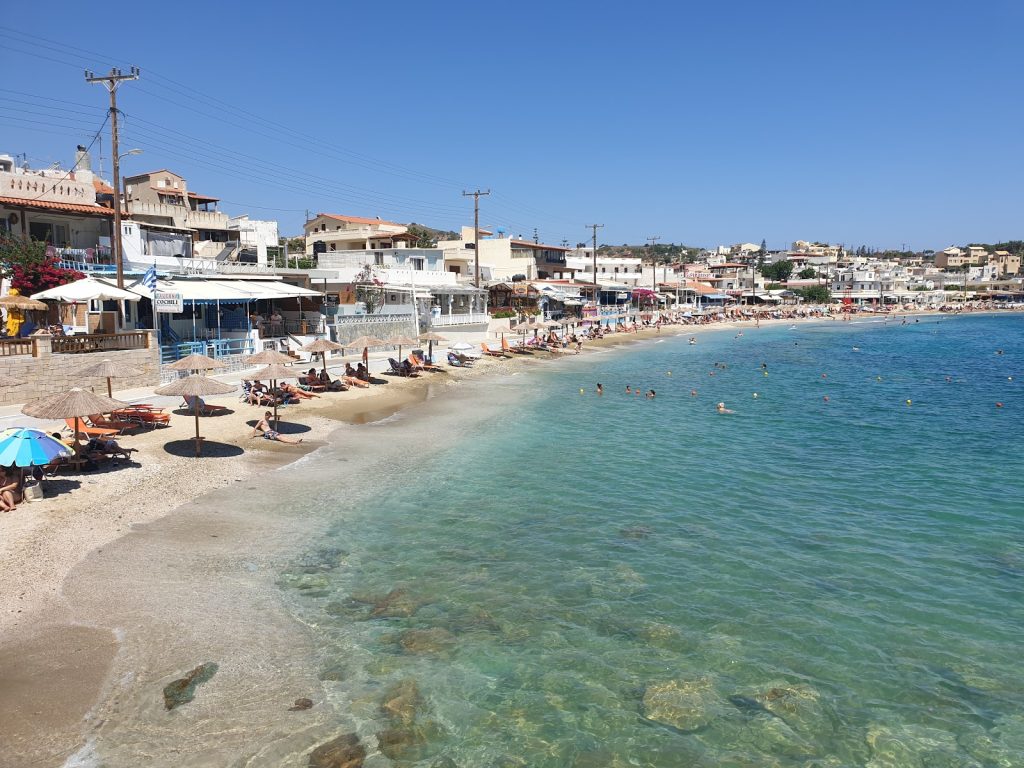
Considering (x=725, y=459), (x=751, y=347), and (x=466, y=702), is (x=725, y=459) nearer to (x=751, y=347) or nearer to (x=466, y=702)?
(x=466, y=702)

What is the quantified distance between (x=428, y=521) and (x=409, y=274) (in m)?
37.3

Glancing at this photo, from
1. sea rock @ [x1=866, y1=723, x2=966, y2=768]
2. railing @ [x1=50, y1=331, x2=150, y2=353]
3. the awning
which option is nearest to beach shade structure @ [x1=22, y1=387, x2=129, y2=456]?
railing @ [x1=50, y1=331, x2=150, y2=353]

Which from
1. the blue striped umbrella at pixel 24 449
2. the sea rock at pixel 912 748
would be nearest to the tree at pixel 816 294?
the sea rock at pixel 912 748

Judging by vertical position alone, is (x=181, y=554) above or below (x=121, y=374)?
below

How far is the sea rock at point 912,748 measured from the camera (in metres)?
7.58

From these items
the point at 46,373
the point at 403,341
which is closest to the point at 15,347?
the point at 46,373

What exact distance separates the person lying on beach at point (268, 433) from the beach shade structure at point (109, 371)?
168 inches

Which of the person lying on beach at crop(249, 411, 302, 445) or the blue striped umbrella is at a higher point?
the blue striped umbrella

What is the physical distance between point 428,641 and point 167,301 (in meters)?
21.4

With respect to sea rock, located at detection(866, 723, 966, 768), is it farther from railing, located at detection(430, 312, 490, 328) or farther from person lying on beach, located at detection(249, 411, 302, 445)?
railing, located at detection(430, 312, 490, 328)

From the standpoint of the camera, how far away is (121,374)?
2314cm

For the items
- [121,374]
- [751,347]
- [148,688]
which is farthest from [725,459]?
[751,347]

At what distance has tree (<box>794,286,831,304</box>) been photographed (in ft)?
454

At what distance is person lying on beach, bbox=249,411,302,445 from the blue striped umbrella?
7.15m
